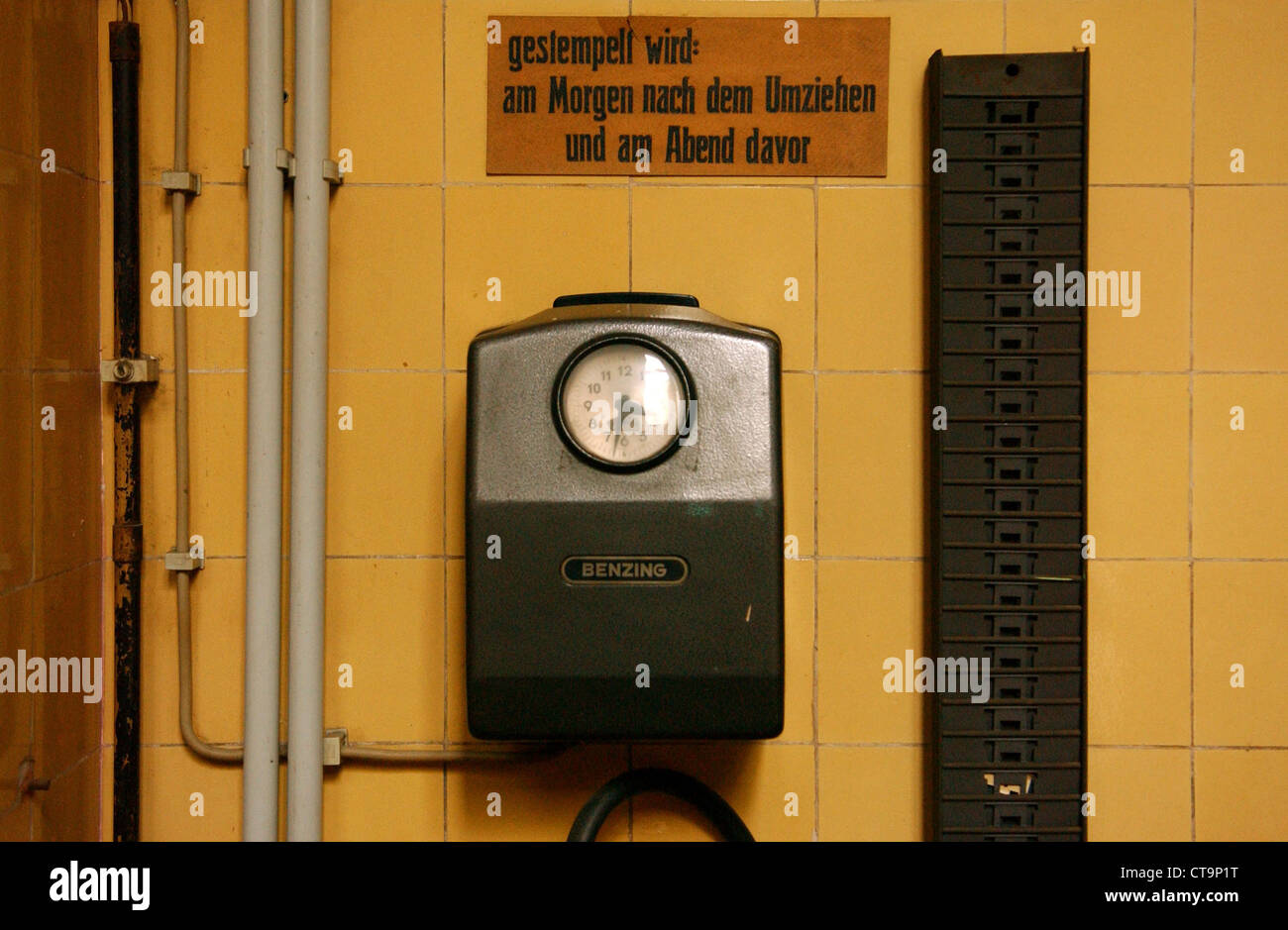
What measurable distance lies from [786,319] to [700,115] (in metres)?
0.35

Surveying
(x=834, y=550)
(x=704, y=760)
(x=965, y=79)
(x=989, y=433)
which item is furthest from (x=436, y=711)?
(x=965, y=79)

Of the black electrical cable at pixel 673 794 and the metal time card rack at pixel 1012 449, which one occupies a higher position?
the metal time card rack at pixel 1012 449

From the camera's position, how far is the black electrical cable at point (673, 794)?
1.27 metres

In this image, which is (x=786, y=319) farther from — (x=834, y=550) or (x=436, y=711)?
(x=436, y=711)

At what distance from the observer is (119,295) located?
1318 mm

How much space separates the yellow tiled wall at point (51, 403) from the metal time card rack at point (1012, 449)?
130 centimetres

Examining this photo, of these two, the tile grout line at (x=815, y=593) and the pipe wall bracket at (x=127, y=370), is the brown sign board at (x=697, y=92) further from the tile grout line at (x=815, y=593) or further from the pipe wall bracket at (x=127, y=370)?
the pipe wall bracket at (x=127, y=370)

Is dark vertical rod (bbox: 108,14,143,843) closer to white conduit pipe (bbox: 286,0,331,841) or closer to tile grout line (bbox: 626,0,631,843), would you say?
white conduit pipe (bbox: 286,0,331,841)

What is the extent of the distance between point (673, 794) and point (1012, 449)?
0.73 m

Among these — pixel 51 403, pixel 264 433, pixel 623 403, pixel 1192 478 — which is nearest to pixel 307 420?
pixel 264 433

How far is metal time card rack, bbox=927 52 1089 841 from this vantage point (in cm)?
127

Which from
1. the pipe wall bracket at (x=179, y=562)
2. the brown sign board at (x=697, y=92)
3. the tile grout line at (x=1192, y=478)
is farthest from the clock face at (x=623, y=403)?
the tile grout line at (x=1192, y=478)

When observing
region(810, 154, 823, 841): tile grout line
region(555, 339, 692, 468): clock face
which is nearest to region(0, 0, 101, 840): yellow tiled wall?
region(555, 339, 692, 468): clock face

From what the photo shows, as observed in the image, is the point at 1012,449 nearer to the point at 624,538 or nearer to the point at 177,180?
the point at 624,538
